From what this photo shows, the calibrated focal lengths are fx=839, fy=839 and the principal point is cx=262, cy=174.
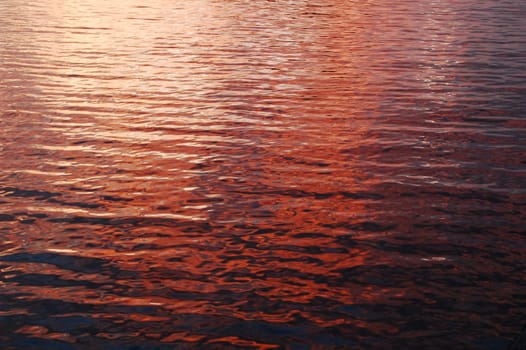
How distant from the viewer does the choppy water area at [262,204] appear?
178 inches

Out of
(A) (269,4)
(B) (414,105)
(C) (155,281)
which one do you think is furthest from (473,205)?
(A) (269,4)

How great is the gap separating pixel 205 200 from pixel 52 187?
4.63 ft

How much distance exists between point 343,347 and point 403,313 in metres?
0.56

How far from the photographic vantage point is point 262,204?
6738 millimetres

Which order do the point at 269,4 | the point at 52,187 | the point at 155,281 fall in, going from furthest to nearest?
the point at 269,4 → the point at 52,187 → the point at 155,281

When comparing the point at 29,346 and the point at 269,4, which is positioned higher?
the point at 29,346

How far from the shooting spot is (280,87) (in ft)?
42.1

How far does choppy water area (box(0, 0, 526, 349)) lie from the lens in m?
4.52

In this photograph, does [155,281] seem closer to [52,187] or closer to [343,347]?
[343,347]

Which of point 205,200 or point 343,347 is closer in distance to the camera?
point 343,347

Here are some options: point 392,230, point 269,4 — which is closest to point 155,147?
point 392,230

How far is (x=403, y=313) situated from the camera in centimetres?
459

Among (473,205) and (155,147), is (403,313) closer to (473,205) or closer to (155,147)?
(473,205)

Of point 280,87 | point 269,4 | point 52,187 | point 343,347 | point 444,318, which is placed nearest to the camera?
point 343,347
